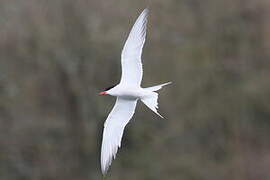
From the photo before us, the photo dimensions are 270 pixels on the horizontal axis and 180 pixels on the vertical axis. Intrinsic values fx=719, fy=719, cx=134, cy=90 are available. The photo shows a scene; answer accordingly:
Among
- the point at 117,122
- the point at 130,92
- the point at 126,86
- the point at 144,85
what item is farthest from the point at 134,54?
the point at 144,85

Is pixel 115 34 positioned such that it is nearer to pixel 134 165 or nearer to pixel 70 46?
pixel 70 46

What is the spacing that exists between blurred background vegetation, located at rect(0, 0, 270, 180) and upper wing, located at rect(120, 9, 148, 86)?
5.05 m

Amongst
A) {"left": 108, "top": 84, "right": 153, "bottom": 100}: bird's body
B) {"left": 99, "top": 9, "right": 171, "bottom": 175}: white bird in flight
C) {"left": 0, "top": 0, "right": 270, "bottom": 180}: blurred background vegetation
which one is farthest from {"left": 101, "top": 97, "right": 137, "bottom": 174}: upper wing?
{"left": 0, "top": 0, "right": 270, "bottom": 180}: blurred background vegetation

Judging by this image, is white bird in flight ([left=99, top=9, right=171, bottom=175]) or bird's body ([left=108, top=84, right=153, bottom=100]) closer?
bird's body ([left=108, top=84, right=153, bottom=100])

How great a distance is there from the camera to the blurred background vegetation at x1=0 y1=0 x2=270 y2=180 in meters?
11.7

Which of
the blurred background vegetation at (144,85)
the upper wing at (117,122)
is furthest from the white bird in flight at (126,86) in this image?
the blurred background vegetation at (144,85)

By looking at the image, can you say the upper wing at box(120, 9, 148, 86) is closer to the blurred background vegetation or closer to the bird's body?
the bird's body

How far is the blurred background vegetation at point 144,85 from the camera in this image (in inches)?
460

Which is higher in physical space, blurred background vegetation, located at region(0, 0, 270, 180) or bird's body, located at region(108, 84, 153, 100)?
bird's body, located at region(108, 84, 153, 100)

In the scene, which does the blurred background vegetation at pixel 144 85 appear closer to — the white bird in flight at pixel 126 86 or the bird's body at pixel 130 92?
the white bird in flight at pixel 126 86

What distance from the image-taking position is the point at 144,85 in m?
11.6

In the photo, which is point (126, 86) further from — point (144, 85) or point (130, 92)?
point (144, 85)

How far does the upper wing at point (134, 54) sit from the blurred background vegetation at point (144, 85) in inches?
199

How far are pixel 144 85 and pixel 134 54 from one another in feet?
16.6
